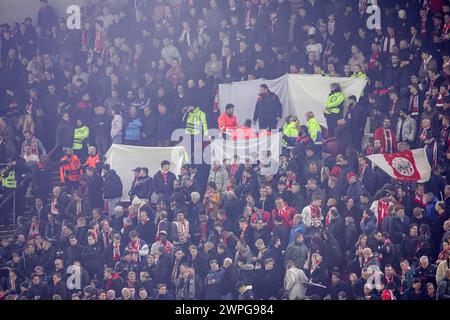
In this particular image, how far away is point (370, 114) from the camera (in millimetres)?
23734

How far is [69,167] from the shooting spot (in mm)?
24734

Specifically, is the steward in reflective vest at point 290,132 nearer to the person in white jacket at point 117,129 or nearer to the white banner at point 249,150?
the white banner at point 249,150

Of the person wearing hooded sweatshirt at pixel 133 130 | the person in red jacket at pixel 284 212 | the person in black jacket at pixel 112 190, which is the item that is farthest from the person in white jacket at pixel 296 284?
the person wearing hooded sweatshirt at pixel 133 130

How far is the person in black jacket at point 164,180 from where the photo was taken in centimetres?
2347

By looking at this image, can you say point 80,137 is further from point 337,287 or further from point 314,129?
point 337,287

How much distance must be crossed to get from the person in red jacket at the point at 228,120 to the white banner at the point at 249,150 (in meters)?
0.44

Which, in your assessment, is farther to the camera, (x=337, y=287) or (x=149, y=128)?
(x=149, y=128)

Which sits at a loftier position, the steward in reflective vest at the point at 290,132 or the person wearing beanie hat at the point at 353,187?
the steward in reflective vest at the point at 290,132

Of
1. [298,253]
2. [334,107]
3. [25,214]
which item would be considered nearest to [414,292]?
[298,253]

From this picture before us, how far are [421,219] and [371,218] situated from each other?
88cm

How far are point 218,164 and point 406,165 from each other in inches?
145

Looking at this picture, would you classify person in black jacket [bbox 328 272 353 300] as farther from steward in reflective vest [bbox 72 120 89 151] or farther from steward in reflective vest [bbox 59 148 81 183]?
steward in reflective vest [bbox 72 120 89 151]

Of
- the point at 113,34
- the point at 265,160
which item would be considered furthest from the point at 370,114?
the point at 113,34
